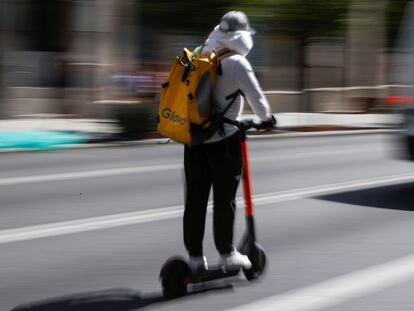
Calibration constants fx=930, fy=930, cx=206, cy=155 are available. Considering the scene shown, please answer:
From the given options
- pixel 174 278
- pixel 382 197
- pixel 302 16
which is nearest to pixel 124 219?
pixel 174 278

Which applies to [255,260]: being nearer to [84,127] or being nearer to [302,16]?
[84,127]

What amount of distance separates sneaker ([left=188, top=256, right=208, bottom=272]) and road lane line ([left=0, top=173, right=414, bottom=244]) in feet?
7.10

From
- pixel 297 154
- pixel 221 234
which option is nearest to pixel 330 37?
pixel 297 154

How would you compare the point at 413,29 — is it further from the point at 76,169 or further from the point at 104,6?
the point at 104,6

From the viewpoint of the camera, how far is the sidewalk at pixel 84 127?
16.2 metres

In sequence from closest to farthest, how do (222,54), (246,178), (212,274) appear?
(222,54) → (212,274) → (246,178)

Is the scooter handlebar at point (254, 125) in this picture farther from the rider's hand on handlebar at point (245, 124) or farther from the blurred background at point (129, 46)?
the blurred background at point (129, 46)

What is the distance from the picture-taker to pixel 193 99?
537 cm

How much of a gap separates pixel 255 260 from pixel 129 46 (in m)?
23.1

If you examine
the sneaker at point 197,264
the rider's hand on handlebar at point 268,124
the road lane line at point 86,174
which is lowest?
the road lane line at point 86,174

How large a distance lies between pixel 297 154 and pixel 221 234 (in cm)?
1086

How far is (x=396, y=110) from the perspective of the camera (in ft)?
34.1

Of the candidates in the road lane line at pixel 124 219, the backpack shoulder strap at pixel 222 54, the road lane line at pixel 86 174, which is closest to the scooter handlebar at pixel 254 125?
the backpack shoulder strap at pixel 222 54

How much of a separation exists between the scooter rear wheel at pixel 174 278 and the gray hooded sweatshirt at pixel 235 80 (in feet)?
2.46
